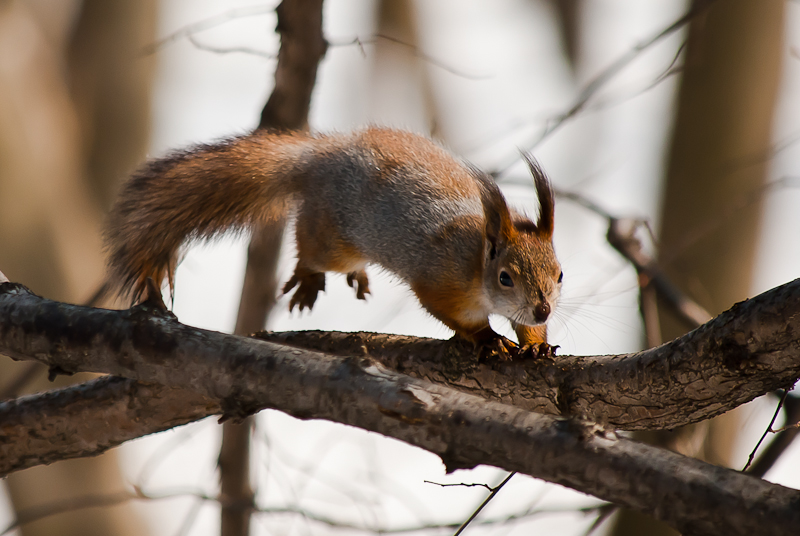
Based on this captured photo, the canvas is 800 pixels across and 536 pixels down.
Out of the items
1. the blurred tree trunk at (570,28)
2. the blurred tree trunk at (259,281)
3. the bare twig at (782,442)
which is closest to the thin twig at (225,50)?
the blurred tree trunk at (259,281)

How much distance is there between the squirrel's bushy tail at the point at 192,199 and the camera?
1.94 m

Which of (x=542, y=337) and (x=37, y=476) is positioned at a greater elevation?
(x=542, y=337)

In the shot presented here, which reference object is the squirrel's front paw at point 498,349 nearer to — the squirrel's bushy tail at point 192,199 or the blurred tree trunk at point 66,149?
the squirrel's bushy tail at point 192,199

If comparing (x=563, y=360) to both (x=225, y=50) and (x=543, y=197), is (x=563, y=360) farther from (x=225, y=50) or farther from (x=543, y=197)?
(x=225, y=50)

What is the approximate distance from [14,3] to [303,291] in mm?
1888

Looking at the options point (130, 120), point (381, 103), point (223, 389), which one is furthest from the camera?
point (381, 103)

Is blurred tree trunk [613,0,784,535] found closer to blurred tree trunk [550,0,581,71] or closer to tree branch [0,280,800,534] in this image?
tree branch [0,280,800,534]

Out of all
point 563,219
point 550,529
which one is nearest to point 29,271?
point 563,219

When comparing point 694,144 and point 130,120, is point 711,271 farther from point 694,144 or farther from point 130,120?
point 130,120

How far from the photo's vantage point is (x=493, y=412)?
964 mm

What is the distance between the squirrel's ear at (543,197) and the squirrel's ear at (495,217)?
81mm

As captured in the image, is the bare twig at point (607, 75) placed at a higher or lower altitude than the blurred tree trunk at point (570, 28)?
lower

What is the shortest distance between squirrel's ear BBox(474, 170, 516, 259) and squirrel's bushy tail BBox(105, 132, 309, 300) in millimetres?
653

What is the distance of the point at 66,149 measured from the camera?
10.0ft
